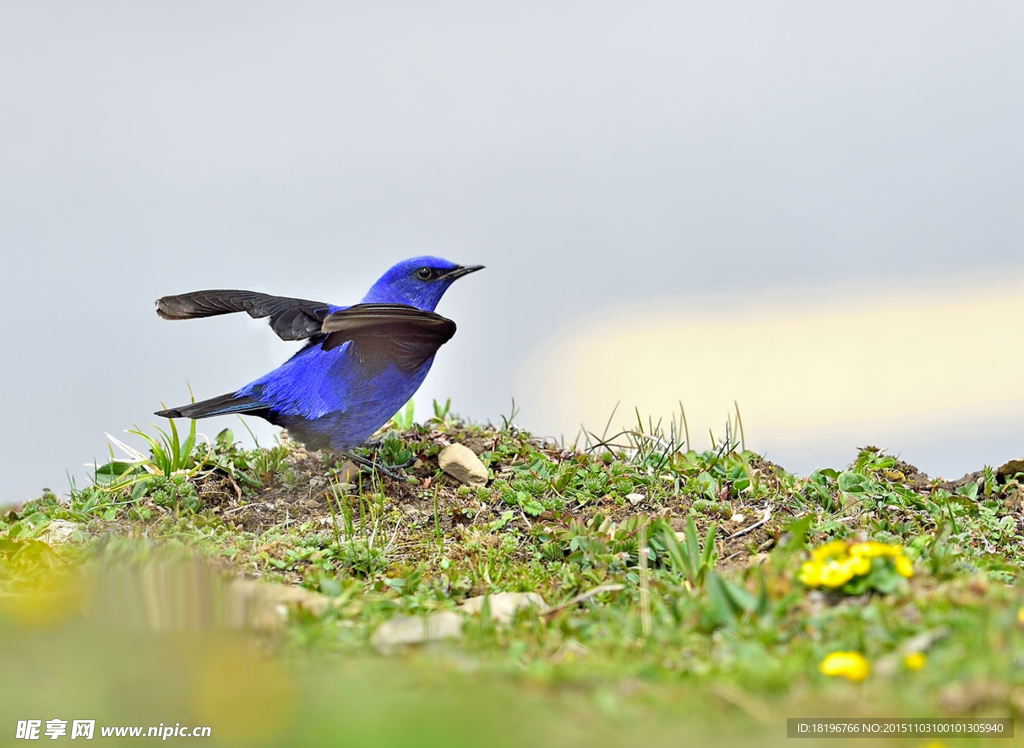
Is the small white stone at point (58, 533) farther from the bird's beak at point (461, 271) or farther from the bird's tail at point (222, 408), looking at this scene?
the bird's beak at point (461, 271)

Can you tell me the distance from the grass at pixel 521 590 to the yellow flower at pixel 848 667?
22 millimetres

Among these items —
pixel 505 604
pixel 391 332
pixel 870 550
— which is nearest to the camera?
pixel 870 550

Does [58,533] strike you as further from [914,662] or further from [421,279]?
[914,662]

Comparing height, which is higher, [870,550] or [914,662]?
[870,550]

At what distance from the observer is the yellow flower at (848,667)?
11.2 ft

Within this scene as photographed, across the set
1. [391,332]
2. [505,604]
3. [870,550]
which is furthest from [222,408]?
[870,550]

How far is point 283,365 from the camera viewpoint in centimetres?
734

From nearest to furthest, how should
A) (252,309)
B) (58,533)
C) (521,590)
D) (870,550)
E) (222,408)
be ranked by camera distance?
(870,550) < (521,590) < (58,533) < (222,408) < (252,309)

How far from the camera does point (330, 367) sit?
7102 millimetres

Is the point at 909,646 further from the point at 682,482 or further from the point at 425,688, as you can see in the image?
the point at 682,482

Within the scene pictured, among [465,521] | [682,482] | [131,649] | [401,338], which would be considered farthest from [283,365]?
[131,649]

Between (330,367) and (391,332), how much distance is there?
703 millimetres

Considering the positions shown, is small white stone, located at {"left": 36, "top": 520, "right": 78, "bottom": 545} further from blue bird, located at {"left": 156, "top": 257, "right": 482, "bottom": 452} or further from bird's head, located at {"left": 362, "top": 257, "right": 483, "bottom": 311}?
bird's head, located at {"left": 362, "top": 257, "right": 483, "bottom": 311}

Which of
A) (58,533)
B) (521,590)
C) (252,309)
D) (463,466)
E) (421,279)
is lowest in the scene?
(521,590)
